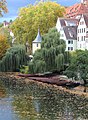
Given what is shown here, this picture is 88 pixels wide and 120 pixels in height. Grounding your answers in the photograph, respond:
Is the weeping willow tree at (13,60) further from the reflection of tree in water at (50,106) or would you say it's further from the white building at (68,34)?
the reflection of tree in water at (50,106)

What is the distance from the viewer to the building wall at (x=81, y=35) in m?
70.3

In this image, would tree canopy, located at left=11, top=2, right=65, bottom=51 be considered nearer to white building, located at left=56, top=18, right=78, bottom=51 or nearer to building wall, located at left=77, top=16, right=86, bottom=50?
white building, located at left=56, top=18, right=78, bottom=51

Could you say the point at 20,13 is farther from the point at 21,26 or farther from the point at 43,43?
the point at 43,43

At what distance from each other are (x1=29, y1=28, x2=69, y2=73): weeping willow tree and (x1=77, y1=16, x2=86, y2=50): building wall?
17.6 m

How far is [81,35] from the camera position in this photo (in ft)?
235

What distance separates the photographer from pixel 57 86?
1608 inches

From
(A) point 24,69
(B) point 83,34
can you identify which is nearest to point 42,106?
(A) point 24,69

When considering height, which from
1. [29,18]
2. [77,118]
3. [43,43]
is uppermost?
[29,18]

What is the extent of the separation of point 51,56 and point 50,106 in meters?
26.3

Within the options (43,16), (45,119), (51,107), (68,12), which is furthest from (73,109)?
(68,12)

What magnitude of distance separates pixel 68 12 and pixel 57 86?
224 feet

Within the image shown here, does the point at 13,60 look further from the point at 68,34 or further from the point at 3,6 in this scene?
the point at 3,6

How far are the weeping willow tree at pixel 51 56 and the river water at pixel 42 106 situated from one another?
16643mm

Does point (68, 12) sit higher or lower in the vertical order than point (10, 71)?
higher
